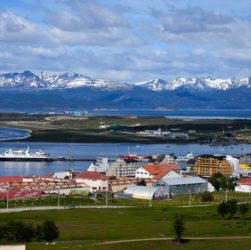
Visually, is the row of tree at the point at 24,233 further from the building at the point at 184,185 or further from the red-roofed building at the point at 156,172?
the red-roofed building at the point at 156,172

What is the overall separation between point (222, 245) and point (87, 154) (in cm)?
5418

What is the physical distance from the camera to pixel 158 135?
108188 mm

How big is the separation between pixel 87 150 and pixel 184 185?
121ft

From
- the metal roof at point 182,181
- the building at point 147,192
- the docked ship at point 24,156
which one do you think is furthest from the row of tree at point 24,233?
the docked ship at point 24,156

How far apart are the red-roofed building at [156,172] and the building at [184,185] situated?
244 cm

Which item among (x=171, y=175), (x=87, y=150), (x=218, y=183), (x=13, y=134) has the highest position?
(x=13, y=134)

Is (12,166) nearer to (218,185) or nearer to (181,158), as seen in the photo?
(181,158)

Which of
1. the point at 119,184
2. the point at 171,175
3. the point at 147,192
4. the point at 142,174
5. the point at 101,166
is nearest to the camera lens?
the point at 147,192

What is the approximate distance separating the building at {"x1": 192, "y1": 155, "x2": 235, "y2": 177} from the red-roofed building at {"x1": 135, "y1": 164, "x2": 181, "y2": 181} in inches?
198

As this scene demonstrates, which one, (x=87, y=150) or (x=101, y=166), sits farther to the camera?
(x=87, y=150)

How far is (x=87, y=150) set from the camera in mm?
83125

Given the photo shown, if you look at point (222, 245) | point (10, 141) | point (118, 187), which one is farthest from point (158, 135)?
point (222, 245)

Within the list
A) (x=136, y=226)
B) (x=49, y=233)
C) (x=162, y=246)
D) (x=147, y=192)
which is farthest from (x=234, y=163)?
(x=49, y=233)

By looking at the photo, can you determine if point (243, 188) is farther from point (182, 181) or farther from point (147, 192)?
point (147, 192)
